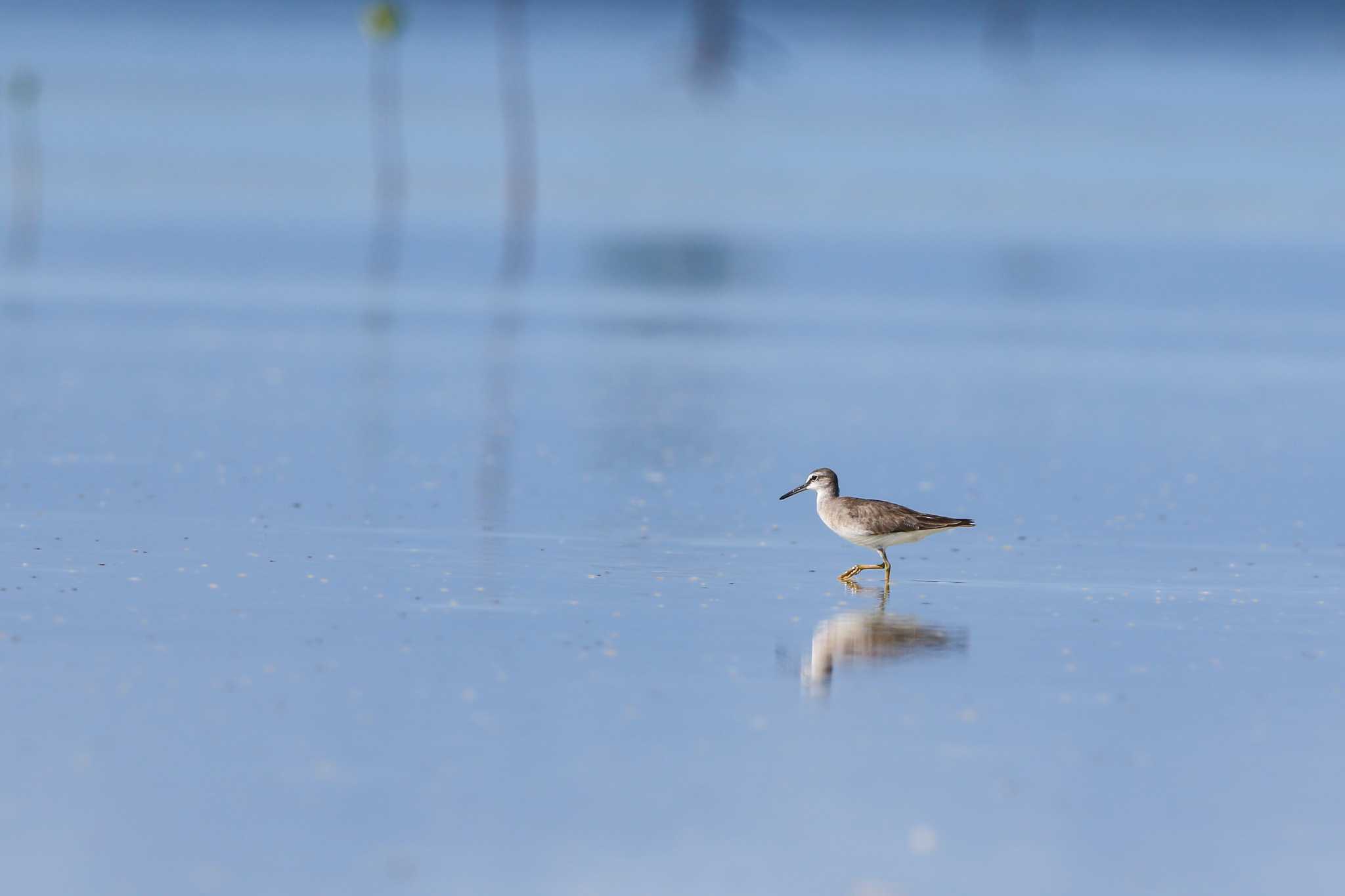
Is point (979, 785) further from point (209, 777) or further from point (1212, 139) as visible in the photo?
point (1212, 139)

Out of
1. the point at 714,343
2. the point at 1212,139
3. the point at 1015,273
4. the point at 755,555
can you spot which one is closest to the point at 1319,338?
the point at 714,343

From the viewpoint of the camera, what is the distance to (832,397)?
108ft

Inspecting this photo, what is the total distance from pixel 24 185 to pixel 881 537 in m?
101

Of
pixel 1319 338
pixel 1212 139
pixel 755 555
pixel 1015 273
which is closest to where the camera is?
pixel 755 555

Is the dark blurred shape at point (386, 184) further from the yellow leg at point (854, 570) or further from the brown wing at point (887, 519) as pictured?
the brown wing at point (887, 519)

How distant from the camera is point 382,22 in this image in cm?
10475

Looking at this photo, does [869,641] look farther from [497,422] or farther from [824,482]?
[497,422]

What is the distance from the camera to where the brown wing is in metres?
17.8

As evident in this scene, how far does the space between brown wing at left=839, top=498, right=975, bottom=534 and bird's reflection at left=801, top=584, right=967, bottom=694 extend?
109 centimetres

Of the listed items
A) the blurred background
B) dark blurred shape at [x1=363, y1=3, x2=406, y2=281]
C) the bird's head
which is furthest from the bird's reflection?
dark blurred shape at [x1=363, y1=3, x2=406, y2=281]

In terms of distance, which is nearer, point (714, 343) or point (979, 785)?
point (979, 785)

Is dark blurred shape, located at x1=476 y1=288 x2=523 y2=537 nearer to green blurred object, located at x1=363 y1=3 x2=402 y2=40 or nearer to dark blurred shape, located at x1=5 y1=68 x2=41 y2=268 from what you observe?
dark blurred shape, located at x1=5 y1=68 x2=41 y2=268

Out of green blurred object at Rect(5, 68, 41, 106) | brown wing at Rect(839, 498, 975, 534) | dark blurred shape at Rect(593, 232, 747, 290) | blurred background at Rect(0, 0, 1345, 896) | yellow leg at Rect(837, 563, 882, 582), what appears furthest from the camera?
green blurred object at Rect(5, 68, 41, 106)

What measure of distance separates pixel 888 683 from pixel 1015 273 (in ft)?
160
